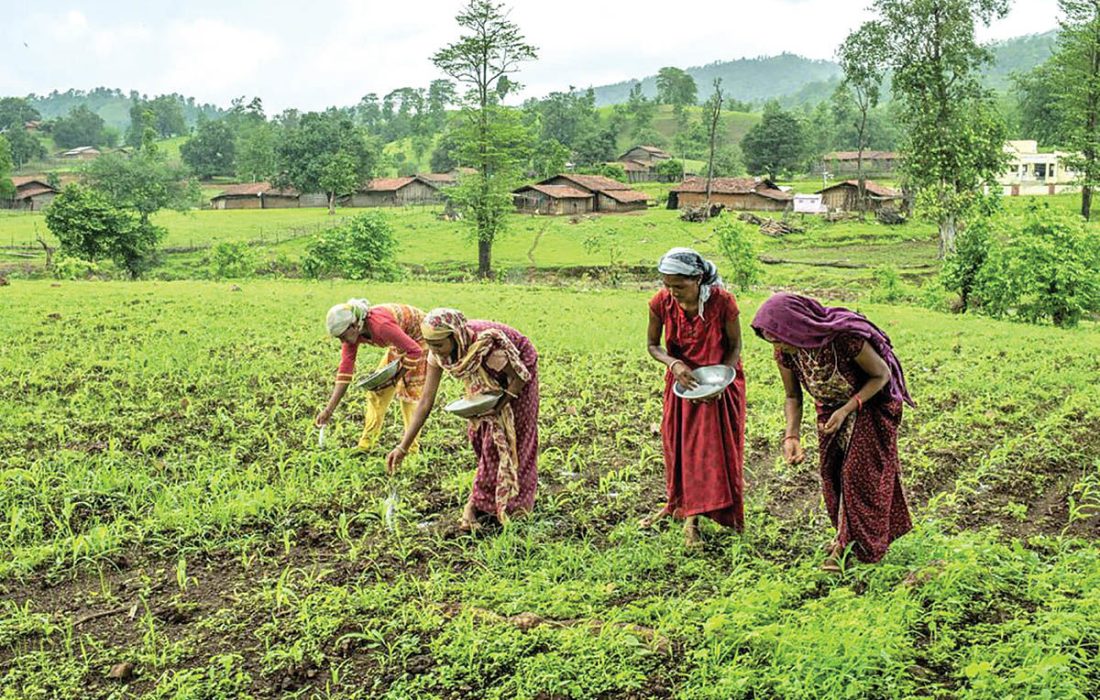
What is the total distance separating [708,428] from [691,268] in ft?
3.25

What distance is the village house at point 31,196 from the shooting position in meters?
59.5

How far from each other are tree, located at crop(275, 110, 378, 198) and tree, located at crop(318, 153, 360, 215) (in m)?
0.39

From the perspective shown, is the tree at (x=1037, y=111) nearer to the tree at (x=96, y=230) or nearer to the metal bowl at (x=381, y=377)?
the tree at (x=96, y=230)

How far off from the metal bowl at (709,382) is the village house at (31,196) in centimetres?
6539

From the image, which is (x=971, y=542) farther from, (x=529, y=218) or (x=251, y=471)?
(x=529, y=218)

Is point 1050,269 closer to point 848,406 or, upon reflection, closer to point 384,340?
point 848,406

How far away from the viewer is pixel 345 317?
6.37 m

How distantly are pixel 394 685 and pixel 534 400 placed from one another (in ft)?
7.42

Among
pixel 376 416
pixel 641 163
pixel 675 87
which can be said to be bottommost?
pixel 376 416

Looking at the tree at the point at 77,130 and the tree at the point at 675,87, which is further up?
the tree at the point at 675,87

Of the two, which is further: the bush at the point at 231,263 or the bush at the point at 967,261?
the bush at the point at 231,263

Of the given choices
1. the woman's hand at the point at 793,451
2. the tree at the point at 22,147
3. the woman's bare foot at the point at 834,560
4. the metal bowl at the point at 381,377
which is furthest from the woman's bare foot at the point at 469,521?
the tree at the point at 22,147

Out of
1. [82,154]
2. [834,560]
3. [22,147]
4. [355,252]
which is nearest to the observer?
[834,560]

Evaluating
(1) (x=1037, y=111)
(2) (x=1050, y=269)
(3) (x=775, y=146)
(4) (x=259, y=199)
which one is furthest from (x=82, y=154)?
(2) (x=1050, y=269)
